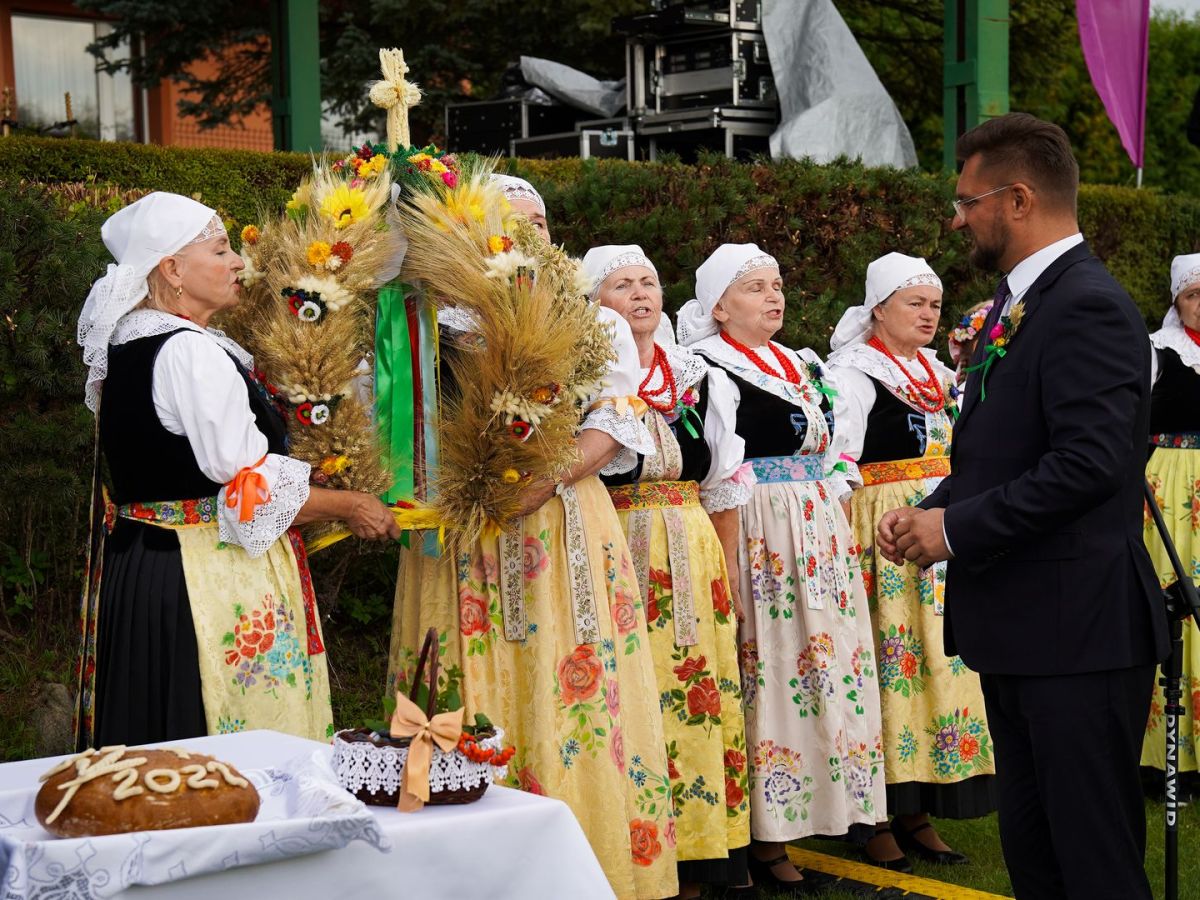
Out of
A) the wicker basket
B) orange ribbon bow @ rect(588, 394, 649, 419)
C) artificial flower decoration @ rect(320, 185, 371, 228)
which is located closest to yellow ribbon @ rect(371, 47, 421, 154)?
artificial flower decoration @ rect(320, 185, 371, 228)

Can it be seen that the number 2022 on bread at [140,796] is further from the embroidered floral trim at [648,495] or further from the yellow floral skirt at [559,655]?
the embroidered floral trim at [648,495]

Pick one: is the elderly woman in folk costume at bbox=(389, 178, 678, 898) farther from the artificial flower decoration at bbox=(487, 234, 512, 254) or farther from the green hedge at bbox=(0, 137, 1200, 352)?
the green hedge at bbox=(0, 137, 1200, 352)

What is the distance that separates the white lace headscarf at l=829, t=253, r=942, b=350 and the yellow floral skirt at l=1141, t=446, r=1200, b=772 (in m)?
1.46

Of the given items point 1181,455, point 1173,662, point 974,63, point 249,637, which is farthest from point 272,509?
point 974,63

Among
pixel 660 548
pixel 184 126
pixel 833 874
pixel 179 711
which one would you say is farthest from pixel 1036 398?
pixel 184 126

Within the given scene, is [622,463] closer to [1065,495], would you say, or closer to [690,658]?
[690,658]

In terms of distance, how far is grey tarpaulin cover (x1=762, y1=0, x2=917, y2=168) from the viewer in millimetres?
10922

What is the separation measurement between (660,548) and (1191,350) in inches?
112

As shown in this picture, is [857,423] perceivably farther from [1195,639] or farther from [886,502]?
[1195,639]

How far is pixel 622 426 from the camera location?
4.27m

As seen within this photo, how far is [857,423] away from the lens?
18.5 feet

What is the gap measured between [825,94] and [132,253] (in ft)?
26.5

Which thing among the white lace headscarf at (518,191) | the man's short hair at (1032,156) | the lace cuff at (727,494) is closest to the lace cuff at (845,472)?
the lace cuff at (727,494)

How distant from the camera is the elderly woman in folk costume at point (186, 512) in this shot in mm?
3801
